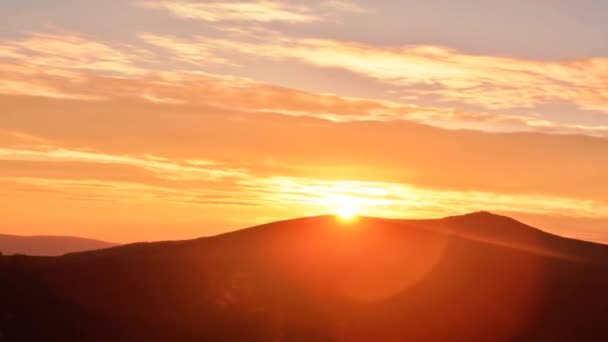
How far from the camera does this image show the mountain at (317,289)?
33.4 metres

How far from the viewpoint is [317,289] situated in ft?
144

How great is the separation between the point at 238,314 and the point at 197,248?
13.3 metres

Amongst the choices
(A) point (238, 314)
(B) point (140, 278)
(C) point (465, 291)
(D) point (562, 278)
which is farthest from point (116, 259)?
(D) point (562, 278)

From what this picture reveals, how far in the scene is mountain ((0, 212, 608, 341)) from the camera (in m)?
33.4

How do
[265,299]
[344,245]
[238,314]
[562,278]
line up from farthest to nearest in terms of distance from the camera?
[344,245], [562,278], [265,299], [238,314]

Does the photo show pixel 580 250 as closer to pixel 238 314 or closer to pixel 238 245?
pixel 238 245

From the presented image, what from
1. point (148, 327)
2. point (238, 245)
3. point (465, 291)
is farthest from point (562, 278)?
point (148, 327)

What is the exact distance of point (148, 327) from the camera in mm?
32969

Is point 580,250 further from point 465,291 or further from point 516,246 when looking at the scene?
point 465,291

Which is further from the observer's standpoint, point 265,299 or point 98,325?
point 265,299

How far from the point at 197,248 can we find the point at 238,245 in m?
3.69

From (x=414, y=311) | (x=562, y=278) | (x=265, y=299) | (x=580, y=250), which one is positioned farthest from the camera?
(x=580, y=250)

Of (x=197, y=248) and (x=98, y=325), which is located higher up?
(x=197, y=248)

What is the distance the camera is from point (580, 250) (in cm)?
6319
